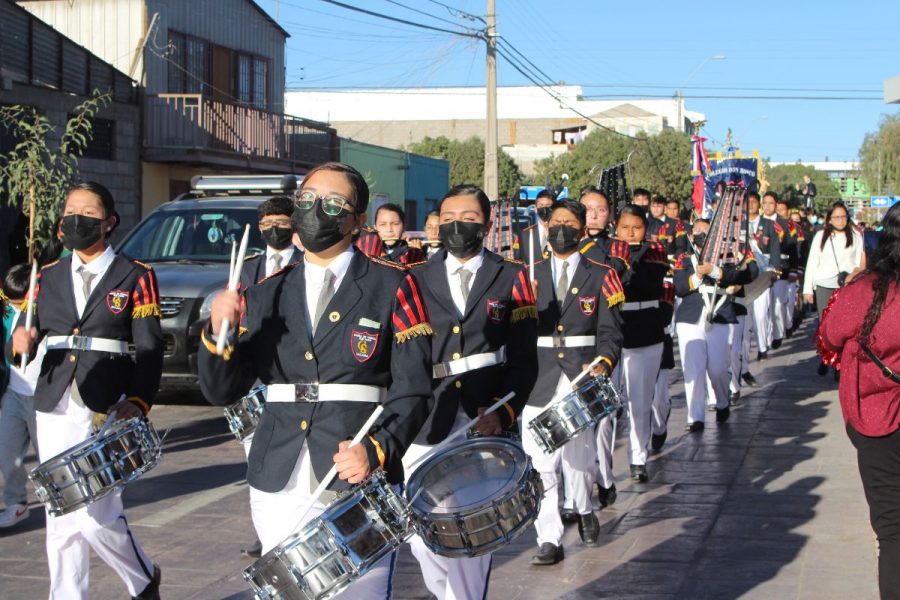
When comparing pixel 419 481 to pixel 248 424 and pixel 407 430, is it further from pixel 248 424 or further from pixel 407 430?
pixel 248 424

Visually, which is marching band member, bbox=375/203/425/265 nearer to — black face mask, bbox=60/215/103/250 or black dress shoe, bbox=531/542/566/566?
black dress shoe, bbox=531/542/566/566

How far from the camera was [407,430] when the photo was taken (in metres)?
4.36

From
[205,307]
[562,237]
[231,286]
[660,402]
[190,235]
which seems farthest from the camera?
[190,235]

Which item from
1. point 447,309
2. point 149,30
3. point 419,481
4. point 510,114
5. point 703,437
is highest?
point 510,114

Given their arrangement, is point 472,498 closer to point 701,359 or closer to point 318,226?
point 318,226

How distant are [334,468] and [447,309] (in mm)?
2266

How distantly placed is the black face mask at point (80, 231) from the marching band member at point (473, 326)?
1.70 metres

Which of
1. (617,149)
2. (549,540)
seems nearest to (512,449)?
(549,540)

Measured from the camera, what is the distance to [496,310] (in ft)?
20.8

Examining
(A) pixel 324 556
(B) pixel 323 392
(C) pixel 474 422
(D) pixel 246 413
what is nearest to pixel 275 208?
(D) pixel 246 413

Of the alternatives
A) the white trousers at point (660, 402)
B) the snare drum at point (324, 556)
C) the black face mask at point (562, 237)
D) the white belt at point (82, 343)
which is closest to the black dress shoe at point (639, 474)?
the white trousers at point (660, 402)

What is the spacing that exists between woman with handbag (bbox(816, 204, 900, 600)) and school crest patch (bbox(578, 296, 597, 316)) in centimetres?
277

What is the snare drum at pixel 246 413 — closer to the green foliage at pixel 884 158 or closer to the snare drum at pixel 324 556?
the snare drum at pixel 324 556

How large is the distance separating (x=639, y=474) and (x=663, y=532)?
A: 1.79 meters
